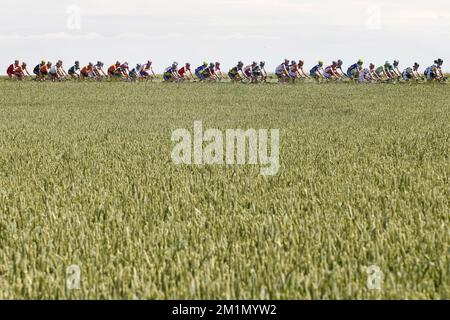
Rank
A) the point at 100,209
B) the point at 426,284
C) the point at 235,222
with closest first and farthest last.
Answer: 1. the point at 426,284
2. the point at 235,222
3. the point at 100,209

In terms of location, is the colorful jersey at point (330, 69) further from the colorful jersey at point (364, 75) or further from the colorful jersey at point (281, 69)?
the colorful jersey at point (281, 69)

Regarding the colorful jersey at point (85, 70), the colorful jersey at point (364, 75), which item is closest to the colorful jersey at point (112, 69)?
the colorful jersey at point (85, 70)

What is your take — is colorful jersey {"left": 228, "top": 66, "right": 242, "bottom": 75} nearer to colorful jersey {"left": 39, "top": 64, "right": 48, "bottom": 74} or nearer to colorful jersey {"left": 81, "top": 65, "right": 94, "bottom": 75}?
colorful jersey {"left": 81, "top": 65, "right": 94, "bottom": 75}

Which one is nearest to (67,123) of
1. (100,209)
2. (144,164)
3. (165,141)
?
(165,141)

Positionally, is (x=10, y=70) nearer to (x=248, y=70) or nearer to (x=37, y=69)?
(x=37, y=69)

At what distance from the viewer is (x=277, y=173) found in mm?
7711
